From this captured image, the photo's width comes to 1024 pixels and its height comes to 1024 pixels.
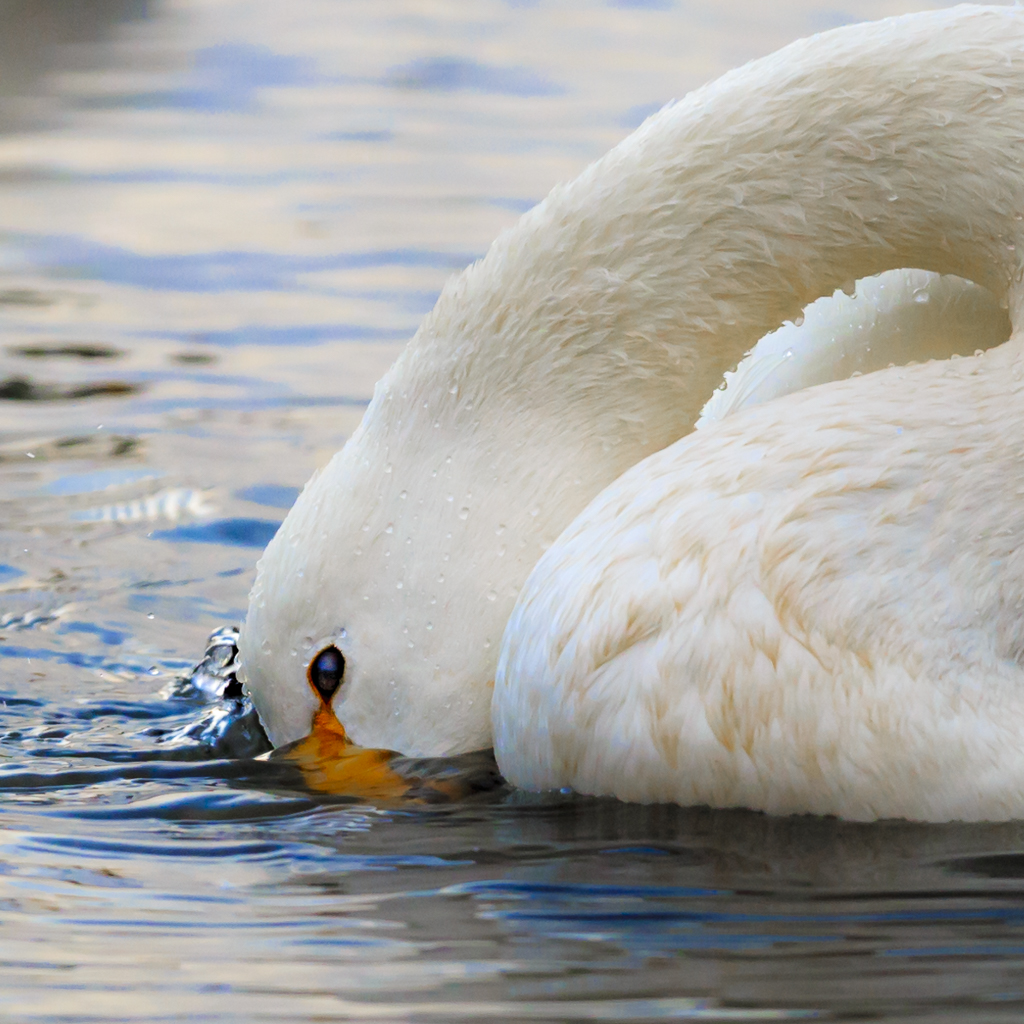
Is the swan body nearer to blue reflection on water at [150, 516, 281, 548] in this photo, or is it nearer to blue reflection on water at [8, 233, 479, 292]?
blue reflection on water at [150, 516, 281, 548]

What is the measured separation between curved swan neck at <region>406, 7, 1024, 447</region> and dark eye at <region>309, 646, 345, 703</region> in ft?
1.95

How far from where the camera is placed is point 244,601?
5684 millimetres

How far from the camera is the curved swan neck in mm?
4086

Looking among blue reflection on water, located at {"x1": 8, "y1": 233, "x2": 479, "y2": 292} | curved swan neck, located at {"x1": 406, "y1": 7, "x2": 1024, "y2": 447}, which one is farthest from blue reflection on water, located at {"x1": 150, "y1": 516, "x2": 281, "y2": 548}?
blue reflection on water, located at {"x1": 8, "y1": 233, "x2": 479, "y2": 292}

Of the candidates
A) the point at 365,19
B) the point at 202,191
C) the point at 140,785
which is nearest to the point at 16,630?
the point at 140,785

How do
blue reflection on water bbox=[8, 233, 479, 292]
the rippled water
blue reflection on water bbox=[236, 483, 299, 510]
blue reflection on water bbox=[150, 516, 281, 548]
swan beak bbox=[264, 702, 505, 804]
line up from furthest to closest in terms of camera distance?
blue reflection on water bbox=[8, 233, 479, 292], blue reflection on water bbox=[236, 483, 299, 510], blue reflection on water bbox=[150, 516, 281, 548], swan beak bbox=[264, 702, 505, 804], the rippled water

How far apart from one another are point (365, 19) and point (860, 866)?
39.8ft

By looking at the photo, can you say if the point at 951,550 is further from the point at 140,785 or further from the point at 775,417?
the point at 140,785

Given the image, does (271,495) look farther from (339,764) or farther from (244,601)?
(339,764)

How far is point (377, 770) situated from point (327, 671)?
0.73 feet

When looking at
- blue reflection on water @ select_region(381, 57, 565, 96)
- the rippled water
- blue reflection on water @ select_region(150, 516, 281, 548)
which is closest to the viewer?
the rippled water

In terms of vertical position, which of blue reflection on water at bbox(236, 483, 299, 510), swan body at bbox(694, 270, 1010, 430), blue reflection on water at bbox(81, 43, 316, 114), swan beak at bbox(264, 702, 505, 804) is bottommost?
swan beak at bbox(264, 702, 505, 804)

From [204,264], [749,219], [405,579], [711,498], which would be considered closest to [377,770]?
[405,579]

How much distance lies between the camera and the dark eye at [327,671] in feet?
13.6
